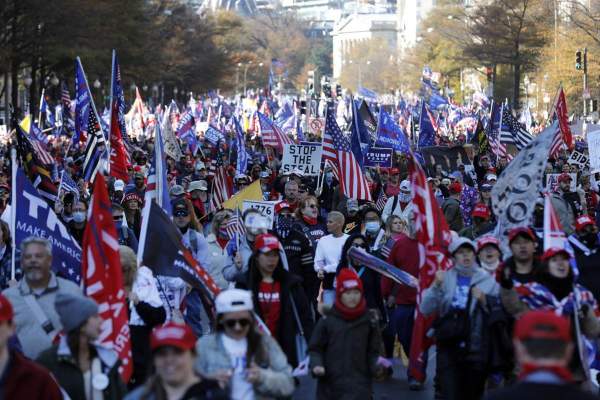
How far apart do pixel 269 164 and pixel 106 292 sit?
851 inches

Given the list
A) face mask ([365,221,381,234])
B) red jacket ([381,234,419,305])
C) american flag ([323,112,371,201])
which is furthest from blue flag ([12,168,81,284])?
american flag ([323,112,371,201])

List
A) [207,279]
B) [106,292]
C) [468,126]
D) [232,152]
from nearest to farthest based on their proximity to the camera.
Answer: [106,292], [207,279], [232,152], [468,126]

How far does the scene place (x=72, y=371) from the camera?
658cm

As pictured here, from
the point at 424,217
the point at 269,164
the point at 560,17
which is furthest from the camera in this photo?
the point at 560,17

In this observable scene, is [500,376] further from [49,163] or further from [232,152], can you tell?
[232,152]

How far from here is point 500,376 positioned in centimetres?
855

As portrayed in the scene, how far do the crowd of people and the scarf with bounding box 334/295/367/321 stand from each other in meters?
0.01

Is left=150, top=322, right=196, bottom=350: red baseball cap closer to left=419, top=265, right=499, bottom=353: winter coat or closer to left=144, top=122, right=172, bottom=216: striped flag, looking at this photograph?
left=419, top=265, right=499, bottom=353: winter coat

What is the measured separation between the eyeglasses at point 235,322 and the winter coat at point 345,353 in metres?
1.70

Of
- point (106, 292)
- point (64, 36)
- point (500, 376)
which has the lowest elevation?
point (500, 376)

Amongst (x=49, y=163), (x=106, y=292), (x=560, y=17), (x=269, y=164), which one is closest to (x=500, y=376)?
(x=106, y=292)

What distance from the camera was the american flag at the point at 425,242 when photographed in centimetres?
914

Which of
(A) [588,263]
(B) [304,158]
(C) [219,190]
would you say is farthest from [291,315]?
(B) [304,158]

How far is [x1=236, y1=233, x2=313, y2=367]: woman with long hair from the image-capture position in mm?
9320
